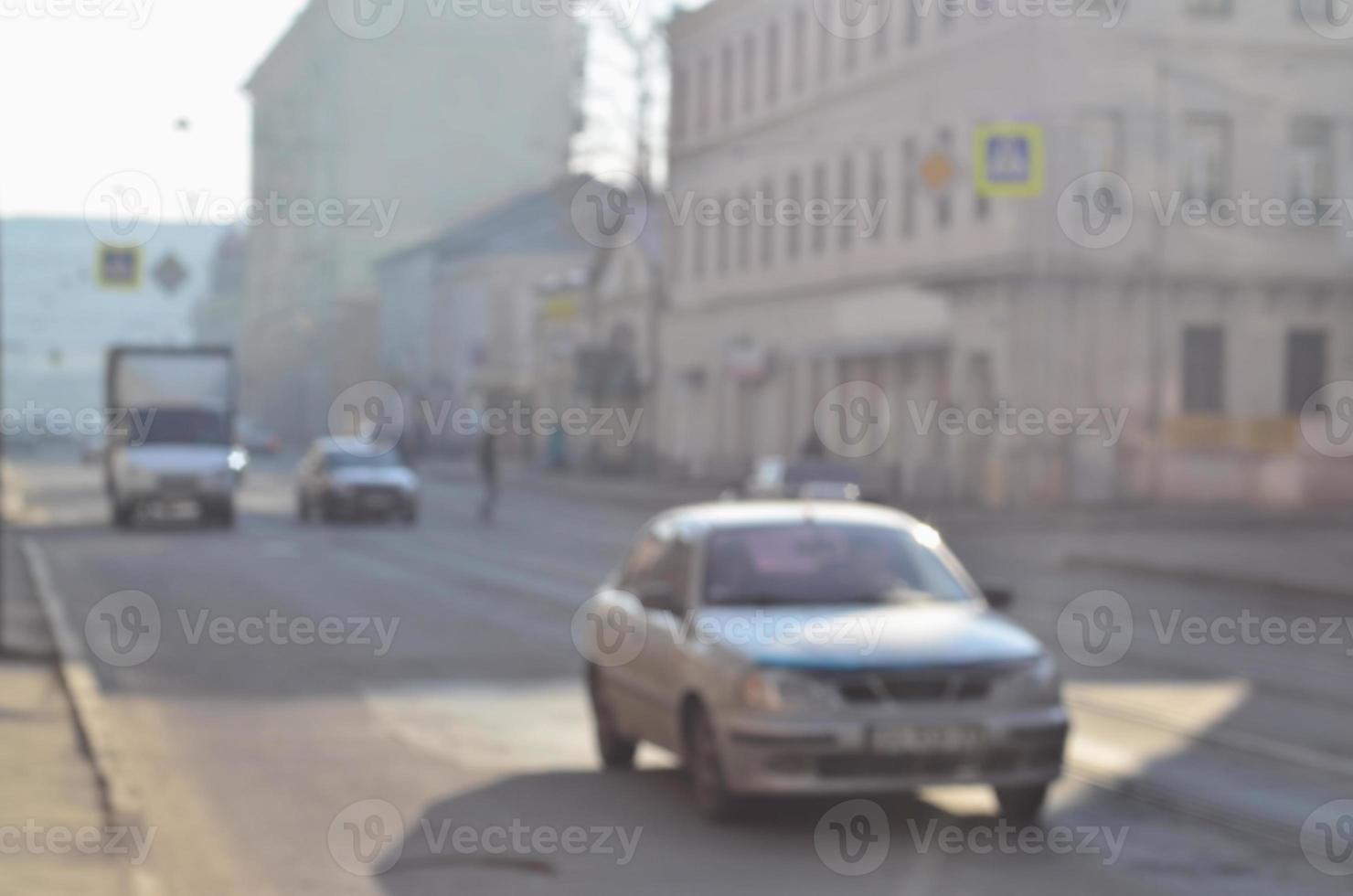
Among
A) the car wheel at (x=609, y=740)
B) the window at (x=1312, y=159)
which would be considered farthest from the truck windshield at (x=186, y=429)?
the car wheel at (x=609, y=740)

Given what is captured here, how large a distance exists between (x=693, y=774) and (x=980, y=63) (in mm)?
37967

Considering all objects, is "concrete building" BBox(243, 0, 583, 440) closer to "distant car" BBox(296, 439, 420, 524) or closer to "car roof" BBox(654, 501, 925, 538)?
"distant car" BBox(296, 439, 420, 524)

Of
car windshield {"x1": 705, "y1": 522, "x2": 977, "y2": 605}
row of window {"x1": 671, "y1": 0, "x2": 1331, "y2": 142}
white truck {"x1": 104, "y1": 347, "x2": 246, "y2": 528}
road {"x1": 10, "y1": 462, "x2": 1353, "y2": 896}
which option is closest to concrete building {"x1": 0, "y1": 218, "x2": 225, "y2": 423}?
white truck {"x1": 104, "y1": 347, "x2": 246, "y2": 528}

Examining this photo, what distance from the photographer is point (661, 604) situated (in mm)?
10648

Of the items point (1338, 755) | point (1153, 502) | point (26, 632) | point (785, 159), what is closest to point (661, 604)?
point (1338, 755)

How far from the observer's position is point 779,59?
5944 cm

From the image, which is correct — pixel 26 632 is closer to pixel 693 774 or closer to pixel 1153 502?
pixel 693 774

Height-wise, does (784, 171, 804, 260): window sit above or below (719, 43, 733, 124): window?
below

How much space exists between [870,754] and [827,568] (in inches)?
58.7

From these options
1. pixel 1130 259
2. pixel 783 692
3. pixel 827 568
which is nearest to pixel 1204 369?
pixel 1130 259

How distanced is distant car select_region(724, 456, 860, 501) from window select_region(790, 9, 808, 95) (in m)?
25.7

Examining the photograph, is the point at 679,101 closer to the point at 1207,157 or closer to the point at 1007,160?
the point at 1207,157

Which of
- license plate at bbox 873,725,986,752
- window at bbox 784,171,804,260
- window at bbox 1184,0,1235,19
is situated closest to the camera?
license plate at bbox 873,725,986,752

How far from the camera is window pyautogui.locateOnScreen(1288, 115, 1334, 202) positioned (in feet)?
151
